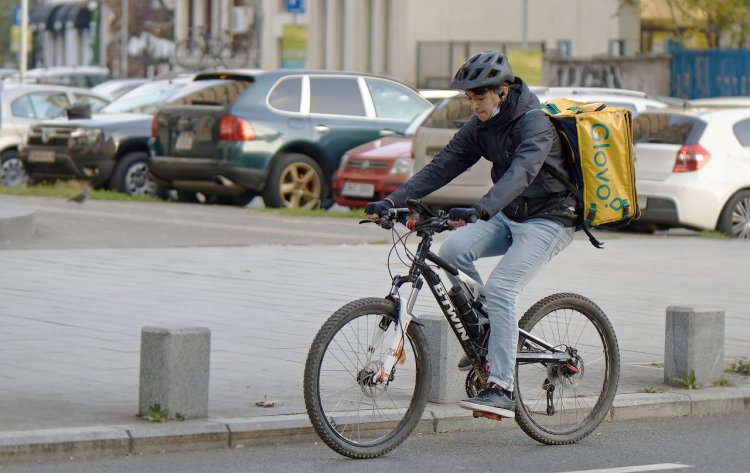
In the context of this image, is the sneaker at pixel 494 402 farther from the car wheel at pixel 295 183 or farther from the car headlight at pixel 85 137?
the car headlight at pixel 85 137

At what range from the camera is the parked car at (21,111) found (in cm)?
2445

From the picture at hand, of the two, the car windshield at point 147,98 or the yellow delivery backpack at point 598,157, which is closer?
the yellow delivery backpack at point 598,157

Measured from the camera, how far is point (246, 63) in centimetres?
6025

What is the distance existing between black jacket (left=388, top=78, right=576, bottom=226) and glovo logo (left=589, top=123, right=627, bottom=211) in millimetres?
144

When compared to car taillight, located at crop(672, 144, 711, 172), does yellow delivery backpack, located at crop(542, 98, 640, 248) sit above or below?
above

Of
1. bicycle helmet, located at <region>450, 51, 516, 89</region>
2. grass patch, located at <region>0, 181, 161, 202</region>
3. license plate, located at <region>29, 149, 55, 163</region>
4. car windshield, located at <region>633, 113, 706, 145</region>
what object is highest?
bicycle helmet, located at <region>450, 51, 516, 89</region>

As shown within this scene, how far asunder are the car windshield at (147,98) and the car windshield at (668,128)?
7144 mm

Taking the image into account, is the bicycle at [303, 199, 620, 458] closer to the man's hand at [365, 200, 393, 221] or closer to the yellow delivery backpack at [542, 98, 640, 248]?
the man's hand at [365, 200, 393, 221]

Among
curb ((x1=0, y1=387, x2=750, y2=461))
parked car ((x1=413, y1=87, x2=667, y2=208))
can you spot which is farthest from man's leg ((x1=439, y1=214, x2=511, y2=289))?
parked car ((x1=413, y1=87, x2=667, y2=208))

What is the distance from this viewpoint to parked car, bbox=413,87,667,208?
61.5 feet

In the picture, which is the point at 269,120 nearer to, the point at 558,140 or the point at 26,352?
the point at 26,352

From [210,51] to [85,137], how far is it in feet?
115

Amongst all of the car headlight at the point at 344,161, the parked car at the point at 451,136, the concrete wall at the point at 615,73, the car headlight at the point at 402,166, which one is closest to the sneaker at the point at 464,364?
the parked car at the point at 451,136

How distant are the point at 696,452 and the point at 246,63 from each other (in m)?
53.5
